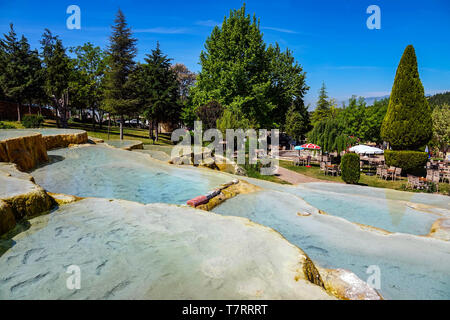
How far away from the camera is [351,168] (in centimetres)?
1592

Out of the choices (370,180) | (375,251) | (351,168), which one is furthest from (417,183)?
(375,251)

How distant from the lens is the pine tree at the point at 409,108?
17422mm

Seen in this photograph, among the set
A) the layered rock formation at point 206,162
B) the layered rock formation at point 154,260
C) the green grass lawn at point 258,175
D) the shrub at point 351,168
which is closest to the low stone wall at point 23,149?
the layered rock formation at point 154,260

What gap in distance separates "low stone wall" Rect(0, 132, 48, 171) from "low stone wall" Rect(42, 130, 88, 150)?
2511 mm

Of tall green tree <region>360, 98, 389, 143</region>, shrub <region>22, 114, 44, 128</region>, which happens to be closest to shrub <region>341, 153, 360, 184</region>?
tall green tree <region>360, 98, 389, 143</region>

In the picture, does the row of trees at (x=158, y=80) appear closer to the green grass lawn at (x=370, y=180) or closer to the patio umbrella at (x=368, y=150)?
the patio umbrella at (x=368, y=150)

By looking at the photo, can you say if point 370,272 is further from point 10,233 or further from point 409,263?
point 10,233

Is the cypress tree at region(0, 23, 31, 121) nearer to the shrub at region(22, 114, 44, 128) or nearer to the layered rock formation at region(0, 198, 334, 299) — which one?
the shrub at region(22, 114, 44, 128)

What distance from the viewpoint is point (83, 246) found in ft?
13.3

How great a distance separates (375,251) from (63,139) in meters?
15.7

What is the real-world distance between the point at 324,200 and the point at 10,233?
949 cm

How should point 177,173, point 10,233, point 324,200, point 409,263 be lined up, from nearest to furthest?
point 10,233 < point 409,263 < point 324,200 < point 177,173
